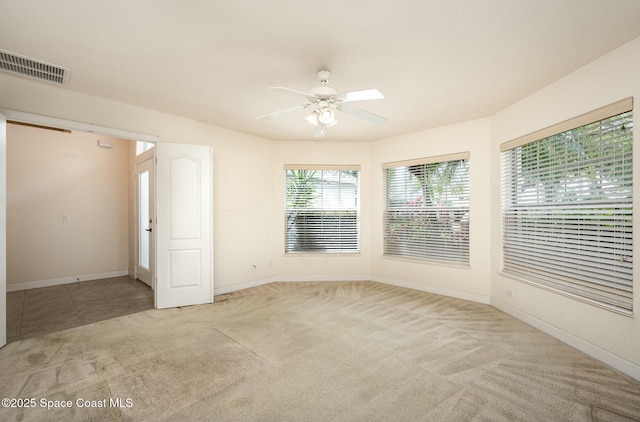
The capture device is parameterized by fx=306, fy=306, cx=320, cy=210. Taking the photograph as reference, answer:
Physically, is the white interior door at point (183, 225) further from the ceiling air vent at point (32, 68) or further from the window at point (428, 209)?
the window at point (428, 209)

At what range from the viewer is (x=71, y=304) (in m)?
4.15

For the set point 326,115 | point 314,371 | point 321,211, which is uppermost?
point 326,115

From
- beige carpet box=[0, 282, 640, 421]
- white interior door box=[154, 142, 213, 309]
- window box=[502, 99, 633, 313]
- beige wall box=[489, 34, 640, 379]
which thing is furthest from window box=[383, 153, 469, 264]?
white interior door box=[154, 142, 213, 309]

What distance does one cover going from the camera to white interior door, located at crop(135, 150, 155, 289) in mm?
5098

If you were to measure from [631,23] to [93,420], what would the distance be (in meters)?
4.44

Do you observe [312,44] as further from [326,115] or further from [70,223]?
[70,223]

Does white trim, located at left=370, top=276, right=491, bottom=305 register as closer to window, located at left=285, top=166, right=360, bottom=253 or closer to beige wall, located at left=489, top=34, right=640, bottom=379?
beige wall, located at left=489, top=34, right=640, bottom=379

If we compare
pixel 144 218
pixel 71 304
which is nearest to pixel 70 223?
pixel 144 218

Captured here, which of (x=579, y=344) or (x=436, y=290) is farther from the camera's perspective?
(x=436, y=290)

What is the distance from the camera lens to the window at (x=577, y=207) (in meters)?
2.55

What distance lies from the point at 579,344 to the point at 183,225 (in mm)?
4583

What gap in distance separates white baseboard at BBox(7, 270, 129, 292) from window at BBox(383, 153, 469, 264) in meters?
5.15

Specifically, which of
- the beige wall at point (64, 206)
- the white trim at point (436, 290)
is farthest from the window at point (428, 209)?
the beige wall at point (64, 206)

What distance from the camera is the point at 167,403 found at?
2.03 meters
